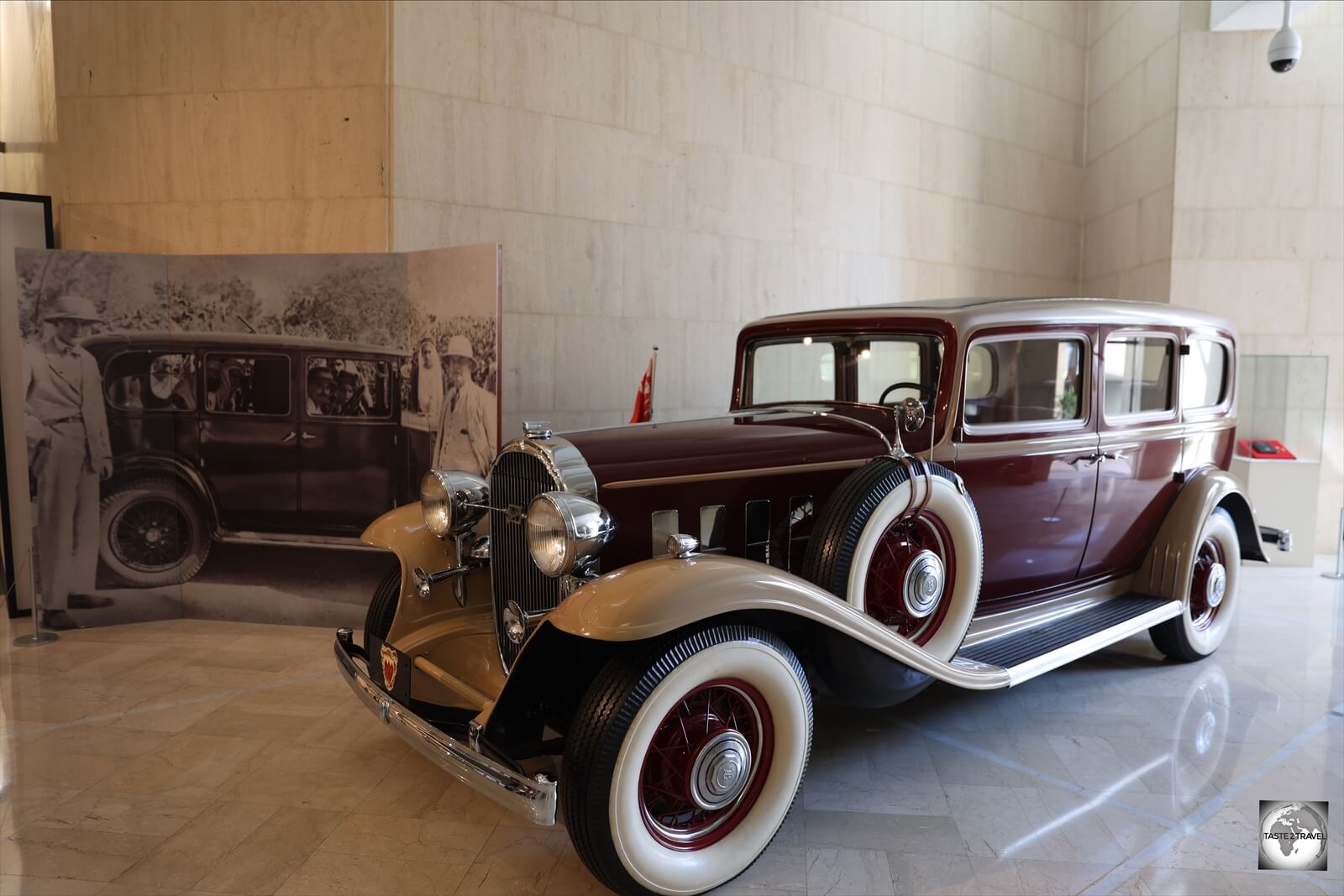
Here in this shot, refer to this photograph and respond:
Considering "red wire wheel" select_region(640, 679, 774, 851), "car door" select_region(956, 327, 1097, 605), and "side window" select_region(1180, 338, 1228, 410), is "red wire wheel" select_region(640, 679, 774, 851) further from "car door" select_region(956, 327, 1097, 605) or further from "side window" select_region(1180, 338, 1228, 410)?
"side window" select_region(1180, 338, 1228, 410)

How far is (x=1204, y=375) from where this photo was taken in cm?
457

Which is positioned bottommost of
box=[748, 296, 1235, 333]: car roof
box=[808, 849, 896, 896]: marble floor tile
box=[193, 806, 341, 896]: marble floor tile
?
box=[193, 806, 341, 896]: marble floor tile

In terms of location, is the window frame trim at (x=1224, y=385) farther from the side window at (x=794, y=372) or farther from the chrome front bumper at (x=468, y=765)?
the chrome front bumper at (x=468, y=765)

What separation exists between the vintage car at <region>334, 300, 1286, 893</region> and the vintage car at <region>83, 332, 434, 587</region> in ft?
5.14

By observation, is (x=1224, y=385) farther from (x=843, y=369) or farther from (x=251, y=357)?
(x=251, y=357)

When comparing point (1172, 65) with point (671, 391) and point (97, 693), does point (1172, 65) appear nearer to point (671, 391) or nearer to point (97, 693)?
point (671, 391)

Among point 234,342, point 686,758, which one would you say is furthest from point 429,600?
point 234,342

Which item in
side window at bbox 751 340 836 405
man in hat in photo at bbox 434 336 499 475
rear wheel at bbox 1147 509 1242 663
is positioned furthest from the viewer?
man in hat in photo at bbox 434 336 499 475

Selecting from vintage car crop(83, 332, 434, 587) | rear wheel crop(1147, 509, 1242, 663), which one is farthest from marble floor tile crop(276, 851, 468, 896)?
rear wheel crop(1147, 509, 1242, 663)

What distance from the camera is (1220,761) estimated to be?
3.37 metres

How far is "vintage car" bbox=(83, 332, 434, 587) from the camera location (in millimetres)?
4887

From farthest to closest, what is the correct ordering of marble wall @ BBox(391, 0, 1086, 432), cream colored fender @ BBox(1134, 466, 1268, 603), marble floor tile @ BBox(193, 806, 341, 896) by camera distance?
marble wall @ BBox(391, 0, 1086, 432), cream colored fender @ BBox(1134, 466, 1268, 603), marble floor tile @ BBox(193, 806, 341, 896)

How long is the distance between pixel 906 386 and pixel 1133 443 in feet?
4.09

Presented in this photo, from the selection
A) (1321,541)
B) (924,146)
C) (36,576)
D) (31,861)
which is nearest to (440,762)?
(31,861)
